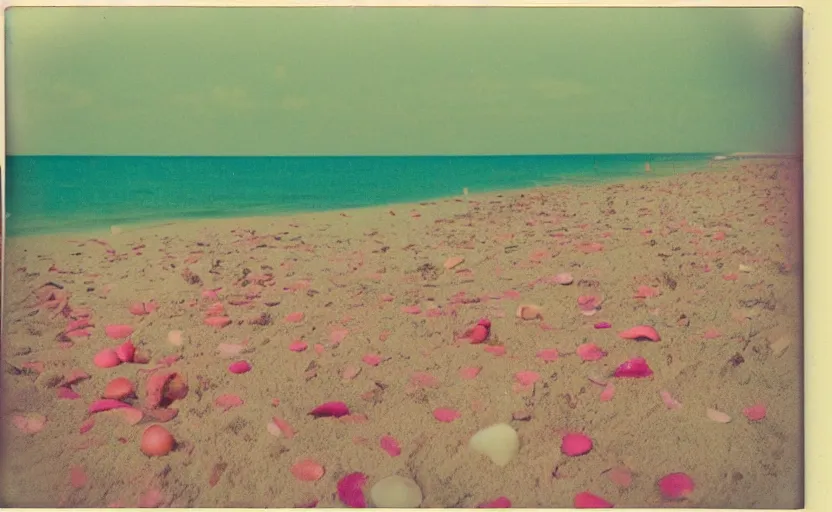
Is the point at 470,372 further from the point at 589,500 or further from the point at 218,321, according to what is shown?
the point at 218,321

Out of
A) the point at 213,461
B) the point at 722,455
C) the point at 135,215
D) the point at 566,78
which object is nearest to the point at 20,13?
the point at 135,215

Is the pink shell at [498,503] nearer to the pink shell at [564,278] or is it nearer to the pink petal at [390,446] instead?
the pink petal at [390,446]

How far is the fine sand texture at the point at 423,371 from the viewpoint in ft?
5.31

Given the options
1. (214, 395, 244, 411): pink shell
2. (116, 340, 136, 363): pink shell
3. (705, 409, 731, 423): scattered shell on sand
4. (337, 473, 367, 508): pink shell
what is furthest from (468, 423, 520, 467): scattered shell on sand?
(116, 340, 136, 363): pink shell

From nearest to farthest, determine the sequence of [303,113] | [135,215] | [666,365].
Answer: [666,365] → [303,113] → [135,215]

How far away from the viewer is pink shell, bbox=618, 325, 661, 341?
2.04 metres

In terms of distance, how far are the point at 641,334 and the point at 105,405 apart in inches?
61.4

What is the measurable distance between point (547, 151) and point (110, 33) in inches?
59.1

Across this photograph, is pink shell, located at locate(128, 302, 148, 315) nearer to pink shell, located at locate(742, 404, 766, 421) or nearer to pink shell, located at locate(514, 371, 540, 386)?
pink shell, located at locate(514, 371, 540, 386)

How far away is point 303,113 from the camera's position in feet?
7.83

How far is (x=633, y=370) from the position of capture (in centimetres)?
188

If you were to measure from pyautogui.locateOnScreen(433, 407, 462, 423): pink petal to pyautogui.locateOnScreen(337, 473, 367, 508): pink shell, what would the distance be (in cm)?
25

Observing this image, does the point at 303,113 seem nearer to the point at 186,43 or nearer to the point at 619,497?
the point at 186,43

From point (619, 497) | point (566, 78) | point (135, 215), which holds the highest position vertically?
point (566, 78)
